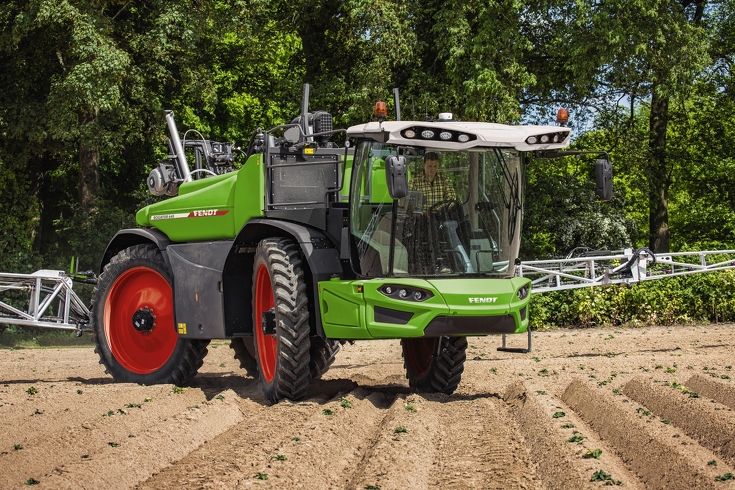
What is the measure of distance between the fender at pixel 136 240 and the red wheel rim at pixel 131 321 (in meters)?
0.41

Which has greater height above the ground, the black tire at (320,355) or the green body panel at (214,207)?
the green body panel at (214,207)

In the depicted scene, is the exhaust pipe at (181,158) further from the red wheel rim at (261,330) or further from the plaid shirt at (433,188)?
the plaid shirt at (433,188)

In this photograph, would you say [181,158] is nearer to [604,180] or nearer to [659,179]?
[604,180]

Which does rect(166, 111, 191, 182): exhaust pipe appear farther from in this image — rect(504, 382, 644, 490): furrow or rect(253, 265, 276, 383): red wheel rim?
rect(504, 382, 644, 490): furrow

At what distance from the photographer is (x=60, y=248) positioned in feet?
83.8

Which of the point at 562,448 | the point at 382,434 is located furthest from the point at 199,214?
the point at 562,448

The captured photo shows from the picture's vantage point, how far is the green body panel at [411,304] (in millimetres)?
8414

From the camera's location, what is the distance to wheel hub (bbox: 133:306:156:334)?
11.3m

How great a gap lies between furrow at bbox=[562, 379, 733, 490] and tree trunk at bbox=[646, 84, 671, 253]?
18.9m

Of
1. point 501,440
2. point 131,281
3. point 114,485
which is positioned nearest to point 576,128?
point 131,281

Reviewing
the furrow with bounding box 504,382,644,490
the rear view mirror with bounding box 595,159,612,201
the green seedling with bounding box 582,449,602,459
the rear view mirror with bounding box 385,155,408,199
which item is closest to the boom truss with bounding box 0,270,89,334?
the rear view mirror with bounding box 385,155,408,199

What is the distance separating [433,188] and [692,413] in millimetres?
2865

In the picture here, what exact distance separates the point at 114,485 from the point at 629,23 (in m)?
19.2

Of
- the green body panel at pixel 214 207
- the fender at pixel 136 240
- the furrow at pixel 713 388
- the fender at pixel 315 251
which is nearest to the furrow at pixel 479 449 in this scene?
the fender at pixel 315 251
